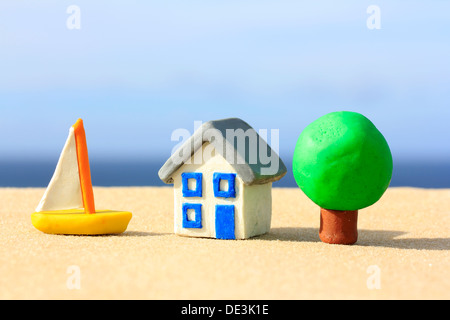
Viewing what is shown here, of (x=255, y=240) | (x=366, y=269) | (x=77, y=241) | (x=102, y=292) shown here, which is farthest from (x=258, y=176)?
(x=102, y=292)

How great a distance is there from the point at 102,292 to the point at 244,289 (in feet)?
4.59

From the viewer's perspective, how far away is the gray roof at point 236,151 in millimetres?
8219

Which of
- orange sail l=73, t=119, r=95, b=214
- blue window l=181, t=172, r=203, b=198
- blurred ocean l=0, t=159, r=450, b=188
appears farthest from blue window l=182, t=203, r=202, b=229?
blurred ocean l=0, t=159, r=450, b=188

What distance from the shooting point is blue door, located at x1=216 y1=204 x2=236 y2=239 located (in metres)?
8.33

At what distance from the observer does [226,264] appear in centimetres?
663

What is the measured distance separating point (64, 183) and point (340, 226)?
421cm

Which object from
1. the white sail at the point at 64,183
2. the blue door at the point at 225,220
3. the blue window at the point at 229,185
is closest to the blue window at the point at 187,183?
the blue window at the point at 229,185

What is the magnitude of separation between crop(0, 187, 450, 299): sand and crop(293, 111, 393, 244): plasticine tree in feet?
2.03

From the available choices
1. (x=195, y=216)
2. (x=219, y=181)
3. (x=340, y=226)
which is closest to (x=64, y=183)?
(x=195, y=216)

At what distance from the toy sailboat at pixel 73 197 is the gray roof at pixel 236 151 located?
1.09m

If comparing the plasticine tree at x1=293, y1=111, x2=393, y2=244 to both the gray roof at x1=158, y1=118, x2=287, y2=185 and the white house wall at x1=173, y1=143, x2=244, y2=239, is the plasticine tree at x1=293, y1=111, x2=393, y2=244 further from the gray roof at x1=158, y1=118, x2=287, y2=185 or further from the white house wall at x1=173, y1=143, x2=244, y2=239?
the white house wall at x1=173, y1=143, x2=244, y2=239

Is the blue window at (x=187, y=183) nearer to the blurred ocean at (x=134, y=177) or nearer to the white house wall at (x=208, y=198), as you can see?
the white house wall at (x=208, y=198)

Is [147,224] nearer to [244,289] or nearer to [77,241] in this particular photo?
[77,241]

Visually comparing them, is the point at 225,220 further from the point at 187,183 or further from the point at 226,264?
the point at 226,264
